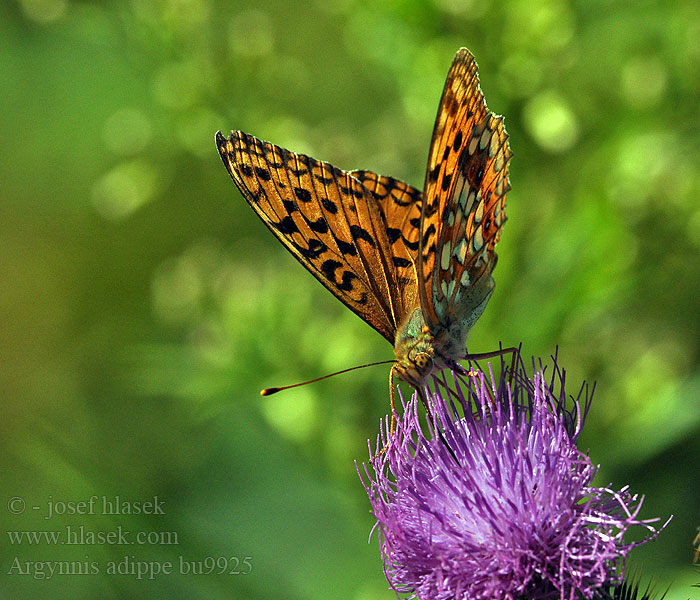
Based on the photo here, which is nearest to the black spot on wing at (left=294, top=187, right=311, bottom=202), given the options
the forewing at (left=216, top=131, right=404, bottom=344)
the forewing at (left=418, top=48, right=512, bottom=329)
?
the forewing at (left=216, top=131, right=404, bottom=344)

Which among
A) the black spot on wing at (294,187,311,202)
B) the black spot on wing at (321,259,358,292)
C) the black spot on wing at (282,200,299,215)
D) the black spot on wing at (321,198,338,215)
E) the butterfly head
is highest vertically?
the black spot on wing at (294,187,311,202)

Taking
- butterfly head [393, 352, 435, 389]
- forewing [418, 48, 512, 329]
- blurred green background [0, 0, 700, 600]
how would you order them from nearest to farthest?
forewing [418, 48, 512, 329], butterfly head [393, 352, 435, 389], blurred green background [0, 0, 700, 600]

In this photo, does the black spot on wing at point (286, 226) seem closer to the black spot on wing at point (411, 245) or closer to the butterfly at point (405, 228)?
the butterfly at point (405, 228)

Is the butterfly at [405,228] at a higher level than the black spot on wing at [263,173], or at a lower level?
lower

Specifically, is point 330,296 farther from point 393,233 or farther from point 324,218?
point 324,218

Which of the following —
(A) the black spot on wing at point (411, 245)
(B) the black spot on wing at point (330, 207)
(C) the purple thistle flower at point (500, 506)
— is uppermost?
(B) the black spot on wing at point (330, 207)

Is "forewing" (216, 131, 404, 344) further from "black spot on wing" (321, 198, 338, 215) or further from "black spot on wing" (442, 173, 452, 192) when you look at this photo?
"black spot on wing" (442, 173, 452, 192)

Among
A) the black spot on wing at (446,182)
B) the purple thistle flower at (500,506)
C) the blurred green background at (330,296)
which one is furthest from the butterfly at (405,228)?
the blurred green background at (330,296)

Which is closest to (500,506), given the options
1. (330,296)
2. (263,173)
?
(263,173)

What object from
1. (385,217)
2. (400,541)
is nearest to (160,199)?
(385,217)
